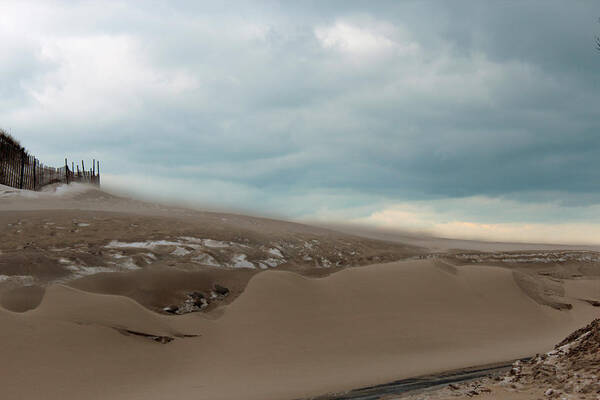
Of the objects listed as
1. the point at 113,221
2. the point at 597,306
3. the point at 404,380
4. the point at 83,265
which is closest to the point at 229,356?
the point at 404,380

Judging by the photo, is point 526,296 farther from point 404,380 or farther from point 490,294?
point 404,380

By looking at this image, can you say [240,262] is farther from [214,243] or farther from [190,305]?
[190,305]

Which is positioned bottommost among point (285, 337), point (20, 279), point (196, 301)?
point (285, 337)

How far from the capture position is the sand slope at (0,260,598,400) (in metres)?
4.51

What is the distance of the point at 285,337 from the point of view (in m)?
5.73

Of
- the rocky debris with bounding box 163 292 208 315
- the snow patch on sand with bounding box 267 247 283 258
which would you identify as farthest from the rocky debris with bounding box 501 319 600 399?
the snow patch on sand with bounding box 267 247 283 258

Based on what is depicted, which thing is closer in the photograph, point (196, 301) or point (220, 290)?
point (196, 301)

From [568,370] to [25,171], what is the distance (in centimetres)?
2098

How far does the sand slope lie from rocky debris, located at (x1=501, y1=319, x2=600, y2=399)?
1342 mm

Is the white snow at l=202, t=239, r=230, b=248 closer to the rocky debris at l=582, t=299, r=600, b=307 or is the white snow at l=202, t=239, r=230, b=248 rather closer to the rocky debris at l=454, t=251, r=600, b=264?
the rocky debris at l=454, t=251, r=600, b=264

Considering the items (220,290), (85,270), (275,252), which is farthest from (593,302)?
(85,270)

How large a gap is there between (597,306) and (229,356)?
23.1 feet

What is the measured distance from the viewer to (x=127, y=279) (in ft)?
21.6

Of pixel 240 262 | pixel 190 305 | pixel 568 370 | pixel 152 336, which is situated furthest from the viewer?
pixel 240 262
